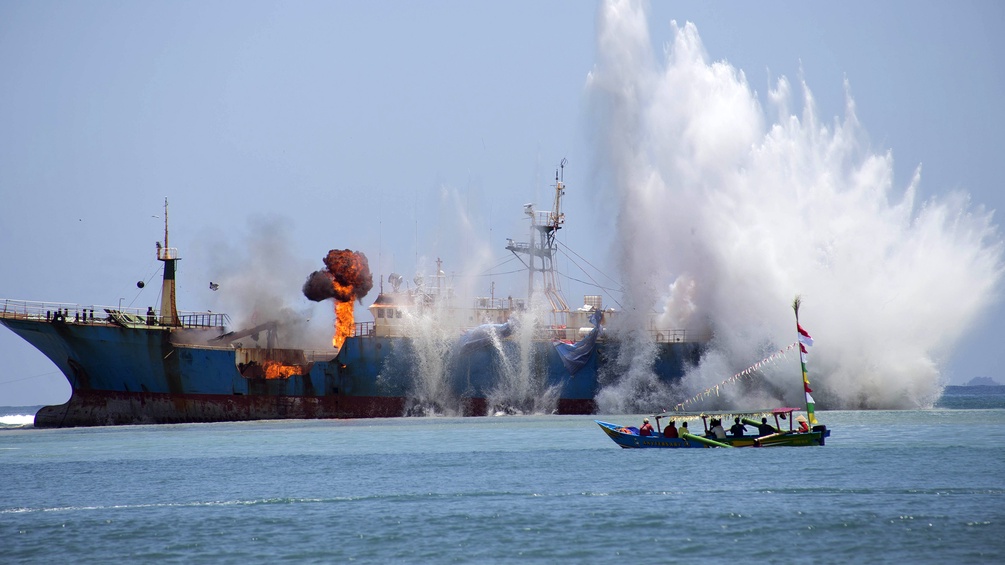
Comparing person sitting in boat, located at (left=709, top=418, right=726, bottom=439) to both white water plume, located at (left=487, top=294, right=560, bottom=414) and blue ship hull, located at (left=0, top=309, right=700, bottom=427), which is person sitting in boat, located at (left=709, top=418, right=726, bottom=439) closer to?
blue ship hull, located at (left=0, top=309, right=700, bottom=427)

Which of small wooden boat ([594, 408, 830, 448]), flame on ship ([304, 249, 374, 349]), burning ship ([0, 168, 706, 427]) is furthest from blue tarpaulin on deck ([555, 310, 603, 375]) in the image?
small wooden boat ([594, 408, 830, 448])

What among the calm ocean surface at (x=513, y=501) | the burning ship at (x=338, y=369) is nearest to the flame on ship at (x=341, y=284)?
the burning ship at (x=338, y=369)

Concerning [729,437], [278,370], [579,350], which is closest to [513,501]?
[729,437]

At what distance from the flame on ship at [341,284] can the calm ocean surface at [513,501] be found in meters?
25.1

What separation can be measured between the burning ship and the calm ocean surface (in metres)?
16.1

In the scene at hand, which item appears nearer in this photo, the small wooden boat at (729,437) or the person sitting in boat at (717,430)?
the small wooden boat at (729,437)

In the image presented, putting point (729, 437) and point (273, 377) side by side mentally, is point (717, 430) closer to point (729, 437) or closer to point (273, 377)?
point (729, 437)

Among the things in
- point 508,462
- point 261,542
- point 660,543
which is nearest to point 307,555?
point 261,542

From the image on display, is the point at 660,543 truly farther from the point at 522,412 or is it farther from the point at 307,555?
the point at 522,412

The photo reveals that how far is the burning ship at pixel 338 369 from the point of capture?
67.7 metres

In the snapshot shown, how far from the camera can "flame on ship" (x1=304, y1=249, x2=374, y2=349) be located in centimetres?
7581

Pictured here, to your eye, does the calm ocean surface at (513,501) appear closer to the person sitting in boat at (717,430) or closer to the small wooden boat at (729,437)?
the small wooden boat at (729,437)

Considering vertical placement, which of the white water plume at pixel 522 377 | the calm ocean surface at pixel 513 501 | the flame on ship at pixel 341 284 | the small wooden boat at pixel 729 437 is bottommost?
the calm ocean surface at pixel 513 501

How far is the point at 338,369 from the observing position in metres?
69.4
